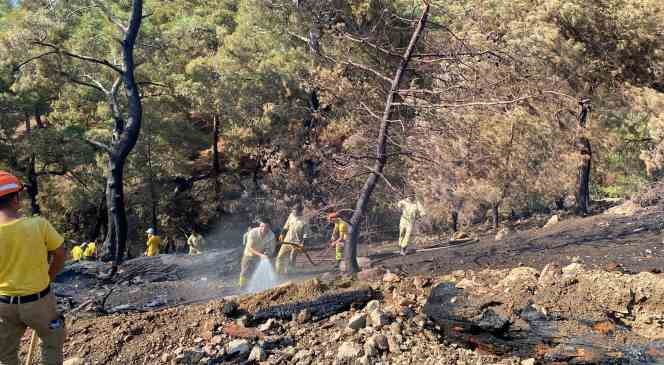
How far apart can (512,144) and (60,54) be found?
41.3 feet

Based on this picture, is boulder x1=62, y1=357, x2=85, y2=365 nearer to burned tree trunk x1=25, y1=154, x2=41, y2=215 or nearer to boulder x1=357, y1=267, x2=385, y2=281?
boulder x1=357, y1=267, x2=385, y2=281

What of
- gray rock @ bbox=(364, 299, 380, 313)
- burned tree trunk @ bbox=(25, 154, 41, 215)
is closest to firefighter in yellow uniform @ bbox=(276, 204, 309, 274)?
gray rock @ bbox=(364, 299, 380, 313)

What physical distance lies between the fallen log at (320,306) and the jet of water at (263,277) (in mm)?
3675

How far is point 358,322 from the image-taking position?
5.89 m

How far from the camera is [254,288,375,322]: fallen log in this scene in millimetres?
6328

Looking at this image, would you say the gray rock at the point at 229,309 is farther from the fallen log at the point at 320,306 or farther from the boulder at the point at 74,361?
the boulder at the point at 74,361

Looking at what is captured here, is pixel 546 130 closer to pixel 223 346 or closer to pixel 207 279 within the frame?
pixel 207 279

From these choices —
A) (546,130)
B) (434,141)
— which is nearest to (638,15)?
(546,130)

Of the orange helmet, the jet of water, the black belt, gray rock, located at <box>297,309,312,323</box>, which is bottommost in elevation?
the jet of water

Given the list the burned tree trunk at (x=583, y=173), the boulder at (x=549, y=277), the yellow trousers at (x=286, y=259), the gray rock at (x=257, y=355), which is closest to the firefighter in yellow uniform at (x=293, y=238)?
the yellow trousers at (x=286, y=259)

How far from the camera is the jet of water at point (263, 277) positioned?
10.2 meters

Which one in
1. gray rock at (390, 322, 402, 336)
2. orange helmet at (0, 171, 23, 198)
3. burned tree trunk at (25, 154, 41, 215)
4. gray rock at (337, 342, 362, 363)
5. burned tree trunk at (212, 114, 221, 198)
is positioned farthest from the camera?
burned tree trunk at (212, 114, 221, 198)

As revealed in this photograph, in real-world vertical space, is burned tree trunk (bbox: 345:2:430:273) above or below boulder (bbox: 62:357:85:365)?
above

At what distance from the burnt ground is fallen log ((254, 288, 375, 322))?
3.36 m
